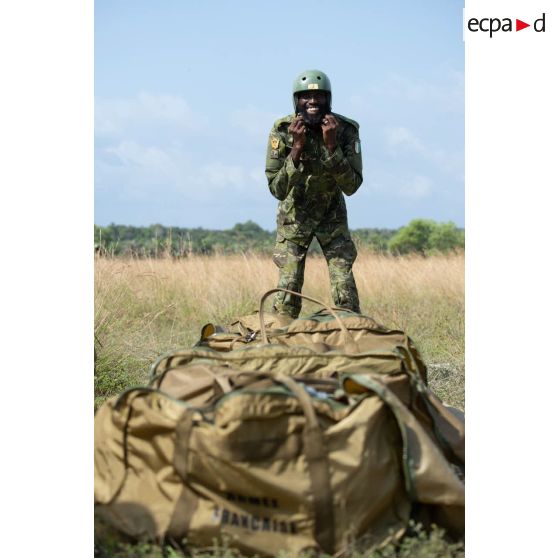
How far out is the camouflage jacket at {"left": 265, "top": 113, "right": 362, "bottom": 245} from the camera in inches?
219

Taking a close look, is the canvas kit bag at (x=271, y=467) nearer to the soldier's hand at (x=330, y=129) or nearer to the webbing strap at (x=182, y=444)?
the webbing strap at (x=182, y=444)

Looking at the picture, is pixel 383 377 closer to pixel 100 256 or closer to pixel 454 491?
pixel 454 491

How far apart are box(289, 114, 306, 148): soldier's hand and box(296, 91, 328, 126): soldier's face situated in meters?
0.23

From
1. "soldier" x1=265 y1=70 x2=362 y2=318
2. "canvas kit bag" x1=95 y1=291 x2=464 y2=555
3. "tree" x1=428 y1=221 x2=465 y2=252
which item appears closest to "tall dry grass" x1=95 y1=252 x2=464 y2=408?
"soldier" x1=265 y1=70 x2=362 y2=318

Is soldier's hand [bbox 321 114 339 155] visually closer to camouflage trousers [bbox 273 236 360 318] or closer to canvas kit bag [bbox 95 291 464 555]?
camouflage trousers [bbox 273 236 360 318]

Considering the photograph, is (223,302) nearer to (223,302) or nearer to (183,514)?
(223,302)

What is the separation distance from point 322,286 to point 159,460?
298 inches

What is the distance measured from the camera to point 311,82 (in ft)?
18.0

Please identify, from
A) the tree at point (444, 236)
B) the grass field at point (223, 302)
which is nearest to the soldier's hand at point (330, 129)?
the grass field at point (223, 302)

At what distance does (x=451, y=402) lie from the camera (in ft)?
16.0

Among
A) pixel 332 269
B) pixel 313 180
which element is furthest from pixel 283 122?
pixel 332 269

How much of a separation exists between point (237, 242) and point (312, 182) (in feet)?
104

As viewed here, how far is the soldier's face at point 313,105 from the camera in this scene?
5.55 meters

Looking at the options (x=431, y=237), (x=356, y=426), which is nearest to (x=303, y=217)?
(x=356, y=426)
